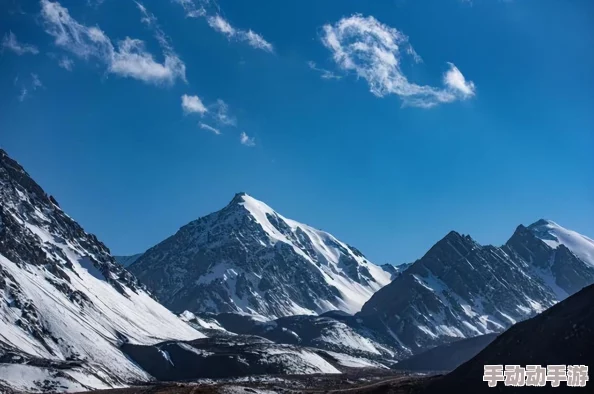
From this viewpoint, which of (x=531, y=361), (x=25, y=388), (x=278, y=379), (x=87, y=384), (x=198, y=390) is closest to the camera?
(x=531, y=361)

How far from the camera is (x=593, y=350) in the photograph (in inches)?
3004

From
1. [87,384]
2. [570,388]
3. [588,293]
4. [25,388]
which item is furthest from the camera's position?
[87,384]

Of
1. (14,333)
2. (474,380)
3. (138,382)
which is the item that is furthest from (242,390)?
(14,333)

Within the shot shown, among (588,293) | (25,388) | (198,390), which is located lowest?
(25,388)

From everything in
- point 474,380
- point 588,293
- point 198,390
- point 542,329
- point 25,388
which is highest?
point 588,293

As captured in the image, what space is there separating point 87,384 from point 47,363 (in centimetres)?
1424

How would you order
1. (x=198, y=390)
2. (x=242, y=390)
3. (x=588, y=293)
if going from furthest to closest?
(x=242, y=390) < (x=198, y=390) < (x=588, y=293)

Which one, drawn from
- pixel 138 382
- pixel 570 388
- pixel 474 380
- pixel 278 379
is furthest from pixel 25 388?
pixel 570 388

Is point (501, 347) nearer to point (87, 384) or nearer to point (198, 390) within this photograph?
point (198, 390)

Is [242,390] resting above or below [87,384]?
above

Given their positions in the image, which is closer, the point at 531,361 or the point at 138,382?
the point at 531,361

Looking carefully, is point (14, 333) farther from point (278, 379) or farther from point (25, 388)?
point (278, 379)

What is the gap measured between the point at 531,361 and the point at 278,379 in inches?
5015

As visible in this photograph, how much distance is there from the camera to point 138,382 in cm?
19912
